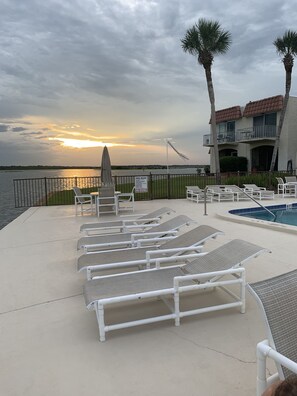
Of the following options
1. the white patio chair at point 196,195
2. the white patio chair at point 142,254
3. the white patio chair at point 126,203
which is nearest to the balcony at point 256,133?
the white patio chair at point 196,195

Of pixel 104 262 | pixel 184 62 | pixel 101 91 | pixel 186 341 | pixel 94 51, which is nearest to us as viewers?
pixel 186 341

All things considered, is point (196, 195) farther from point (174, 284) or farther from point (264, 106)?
point (264, 106)

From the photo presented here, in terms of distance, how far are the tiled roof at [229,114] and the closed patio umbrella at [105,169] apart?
20.7 m

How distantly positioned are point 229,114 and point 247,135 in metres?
3.33

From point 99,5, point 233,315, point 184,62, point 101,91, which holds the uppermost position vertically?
point 184,62

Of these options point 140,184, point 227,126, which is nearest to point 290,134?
point 227,126

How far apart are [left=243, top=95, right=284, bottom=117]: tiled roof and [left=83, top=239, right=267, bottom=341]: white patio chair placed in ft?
77.1

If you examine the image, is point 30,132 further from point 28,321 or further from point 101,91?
point 28,321

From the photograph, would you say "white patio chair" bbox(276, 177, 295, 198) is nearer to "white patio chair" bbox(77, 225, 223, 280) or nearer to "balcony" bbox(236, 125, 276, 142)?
"white patio chair" bbox(77, 225, 223, 280)

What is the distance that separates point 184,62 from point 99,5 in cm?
970

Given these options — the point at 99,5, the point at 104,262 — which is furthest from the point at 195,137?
the point at 104,262

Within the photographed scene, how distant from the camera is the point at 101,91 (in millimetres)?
14891

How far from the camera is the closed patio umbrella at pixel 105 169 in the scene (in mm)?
9711

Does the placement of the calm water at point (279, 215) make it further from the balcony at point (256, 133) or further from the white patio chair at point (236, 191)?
the balcony at point (256, 133)
